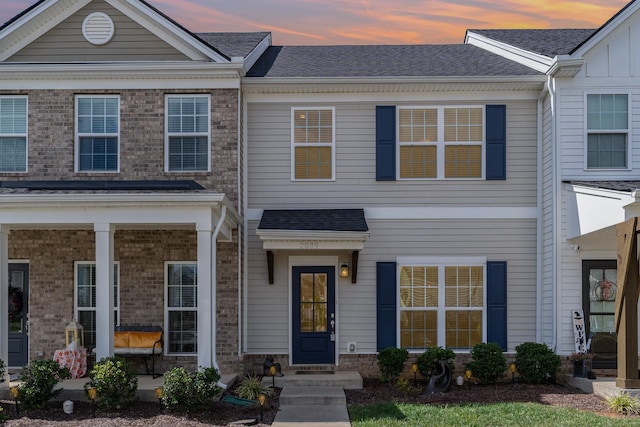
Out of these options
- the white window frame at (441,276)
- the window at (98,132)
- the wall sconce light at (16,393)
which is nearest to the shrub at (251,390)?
the wall sconce light at (16,393)

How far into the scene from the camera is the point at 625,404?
10.9 m

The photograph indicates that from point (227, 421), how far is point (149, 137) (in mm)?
5728

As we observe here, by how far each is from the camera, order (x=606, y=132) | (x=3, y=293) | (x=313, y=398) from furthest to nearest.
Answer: (x=606, y=132) → (x=3, y=293) → (x=313, y=398)

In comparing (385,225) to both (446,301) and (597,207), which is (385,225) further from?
(597,207)

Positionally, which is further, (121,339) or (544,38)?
(544,38)

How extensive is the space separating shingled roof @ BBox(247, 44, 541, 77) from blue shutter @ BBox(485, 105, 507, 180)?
824 millimetres

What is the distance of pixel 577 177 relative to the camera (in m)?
13.6

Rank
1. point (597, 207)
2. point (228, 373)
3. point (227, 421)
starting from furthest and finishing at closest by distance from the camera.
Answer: point (228, 373)
point (597, 207)
point (227, 421)

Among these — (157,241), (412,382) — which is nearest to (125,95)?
(157,241)

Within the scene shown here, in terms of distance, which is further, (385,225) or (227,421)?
(385,225)

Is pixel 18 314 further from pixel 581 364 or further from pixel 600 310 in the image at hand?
pixel 600 310

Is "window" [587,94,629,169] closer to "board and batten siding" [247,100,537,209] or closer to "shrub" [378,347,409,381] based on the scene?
"board and batten siding" [247,100,537,209]

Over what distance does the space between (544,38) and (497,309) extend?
246 inches

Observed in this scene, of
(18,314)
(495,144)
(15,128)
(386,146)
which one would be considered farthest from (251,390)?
(15,128)
